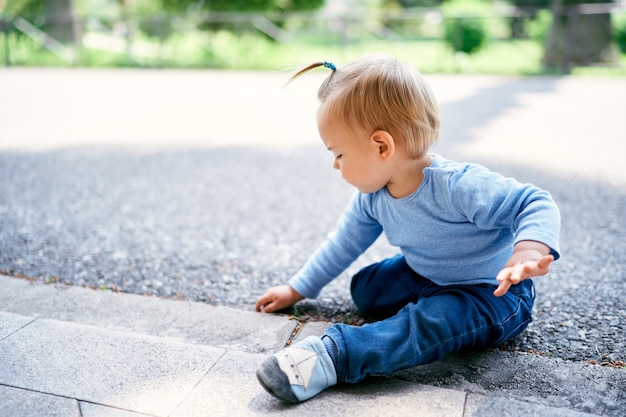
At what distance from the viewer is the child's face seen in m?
1.59

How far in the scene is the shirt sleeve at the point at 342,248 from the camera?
6.11 feet

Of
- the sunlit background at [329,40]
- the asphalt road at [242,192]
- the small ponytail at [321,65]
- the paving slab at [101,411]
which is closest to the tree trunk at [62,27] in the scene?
the sunlit background at [329,40]

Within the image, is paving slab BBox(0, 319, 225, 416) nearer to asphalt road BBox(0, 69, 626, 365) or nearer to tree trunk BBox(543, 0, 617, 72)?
asphalt road BBox(0, 69, 626, 365)

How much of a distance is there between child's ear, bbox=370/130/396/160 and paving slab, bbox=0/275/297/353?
0.59 meters

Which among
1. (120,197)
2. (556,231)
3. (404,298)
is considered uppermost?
(556,231)

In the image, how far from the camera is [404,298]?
1.81m

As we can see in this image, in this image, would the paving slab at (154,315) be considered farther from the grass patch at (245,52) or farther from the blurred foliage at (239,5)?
the blurred foliage at (239,5)

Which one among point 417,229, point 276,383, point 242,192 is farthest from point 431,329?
point 242,192

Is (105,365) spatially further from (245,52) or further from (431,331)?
(245,52)

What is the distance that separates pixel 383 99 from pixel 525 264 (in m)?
0.55

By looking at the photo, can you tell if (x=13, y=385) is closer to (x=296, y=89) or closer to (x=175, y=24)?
(x=296, y=89)

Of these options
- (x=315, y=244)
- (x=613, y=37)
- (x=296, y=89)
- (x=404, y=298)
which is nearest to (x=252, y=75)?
(x=296, y=89)

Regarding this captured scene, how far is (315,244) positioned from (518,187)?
124cm

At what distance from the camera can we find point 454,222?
164 centimetres
